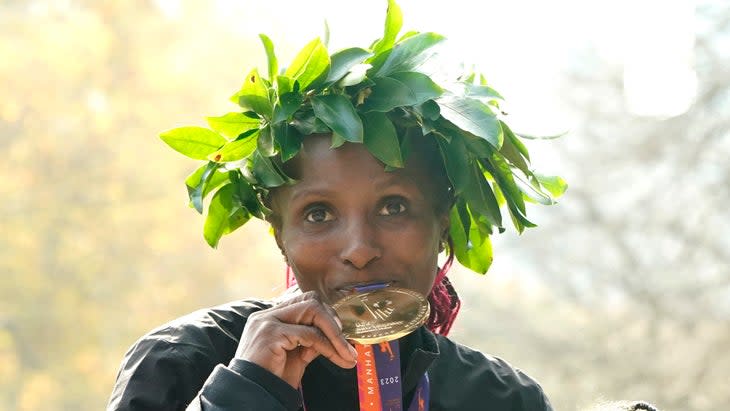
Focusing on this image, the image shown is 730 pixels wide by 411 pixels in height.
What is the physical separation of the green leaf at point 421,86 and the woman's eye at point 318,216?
0.33 m

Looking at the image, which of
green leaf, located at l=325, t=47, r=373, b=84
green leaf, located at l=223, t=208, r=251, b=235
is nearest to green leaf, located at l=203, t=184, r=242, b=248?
green leaf, located at l=223, t=208, r=251, b=235

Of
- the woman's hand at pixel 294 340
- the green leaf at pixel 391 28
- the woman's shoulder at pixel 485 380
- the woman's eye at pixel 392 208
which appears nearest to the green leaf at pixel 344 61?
the green leaf at pixel 391 28

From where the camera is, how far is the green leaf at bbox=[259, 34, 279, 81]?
269 cm

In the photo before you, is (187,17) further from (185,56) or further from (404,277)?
(404,277)

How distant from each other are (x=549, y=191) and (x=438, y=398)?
0.61 meters

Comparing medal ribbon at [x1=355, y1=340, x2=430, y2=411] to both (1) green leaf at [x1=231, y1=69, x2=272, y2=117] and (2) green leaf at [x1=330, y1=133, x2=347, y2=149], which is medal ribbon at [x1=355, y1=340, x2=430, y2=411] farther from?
(1) green leaf at [x1=231, y1=69, x2=272, y2=117]

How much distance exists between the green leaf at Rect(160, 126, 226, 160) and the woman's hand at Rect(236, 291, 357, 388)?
1.81ft

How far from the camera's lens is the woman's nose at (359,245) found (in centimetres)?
250

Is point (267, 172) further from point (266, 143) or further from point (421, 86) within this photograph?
point (421, 86)

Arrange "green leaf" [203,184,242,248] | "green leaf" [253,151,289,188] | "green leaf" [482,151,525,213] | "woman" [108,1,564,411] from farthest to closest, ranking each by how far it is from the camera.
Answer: "green leaf" [203,184,242,248]
"green leaf" [482,151,525,213]
"green leaf" [253,151,289,188]
"woman" [108,1,564,411]

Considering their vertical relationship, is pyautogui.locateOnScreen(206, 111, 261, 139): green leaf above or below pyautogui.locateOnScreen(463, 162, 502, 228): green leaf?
below

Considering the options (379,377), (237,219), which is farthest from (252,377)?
(237,219)

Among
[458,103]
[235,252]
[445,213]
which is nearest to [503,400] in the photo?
[445,213]

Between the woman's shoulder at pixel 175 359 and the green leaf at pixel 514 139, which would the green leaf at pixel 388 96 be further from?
the woman's shoulder at pixel 175 359
